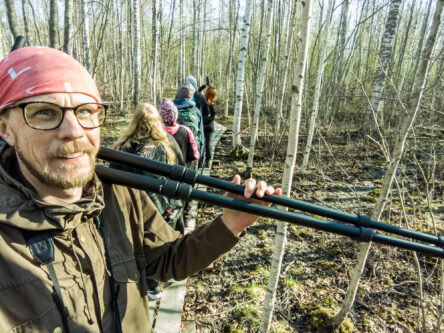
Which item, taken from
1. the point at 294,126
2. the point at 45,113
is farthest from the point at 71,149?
the point at 294,126

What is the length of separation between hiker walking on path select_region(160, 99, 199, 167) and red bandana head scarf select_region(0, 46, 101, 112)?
7.82 ft

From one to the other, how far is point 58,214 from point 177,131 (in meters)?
2.90

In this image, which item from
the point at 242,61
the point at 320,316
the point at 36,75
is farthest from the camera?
the point at 242,61

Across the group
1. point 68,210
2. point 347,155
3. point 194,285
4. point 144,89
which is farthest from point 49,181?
point 144,89

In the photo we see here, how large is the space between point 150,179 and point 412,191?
256 inches

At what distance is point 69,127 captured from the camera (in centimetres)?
105

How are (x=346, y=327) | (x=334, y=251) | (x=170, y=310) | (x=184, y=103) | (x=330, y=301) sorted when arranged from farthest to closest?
(x=184, y=103)
(x=334, y=251)
(x=330, y=301)
(x=170, y=310)
(x=346, y=327)

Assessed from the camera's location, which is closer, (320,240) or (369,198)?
(320,240)

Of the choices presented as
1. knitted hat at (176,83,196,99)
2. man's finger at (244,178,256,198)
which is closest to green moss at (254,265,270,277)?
man's finger at (244,178,256,198)

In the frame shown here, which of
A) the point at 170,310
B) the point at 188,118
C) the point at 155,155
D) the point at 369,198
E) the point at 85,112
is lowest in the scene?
the point at 170,310

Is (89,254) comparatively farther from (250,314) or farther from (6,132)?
(250,314)

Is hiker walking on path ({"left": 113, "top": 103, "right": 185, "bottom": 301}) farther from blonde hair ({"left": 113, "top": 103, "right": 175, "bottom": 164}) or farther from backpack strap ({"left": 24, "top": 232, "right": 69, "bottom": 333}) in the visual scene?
backpack strap ({"left": 24, "top": 232, "right": 69, "bottom": 333})

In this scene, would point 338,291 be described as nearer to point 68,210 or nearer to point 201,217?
point 201,217

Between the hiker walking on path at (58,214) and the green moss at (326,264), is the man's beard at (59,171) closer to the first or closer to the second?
the hiker walking on path at (58,214)
